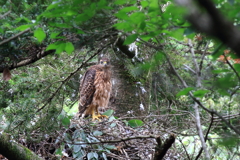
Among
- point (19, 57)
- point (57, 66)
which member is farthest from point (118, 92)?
point (19, 57)

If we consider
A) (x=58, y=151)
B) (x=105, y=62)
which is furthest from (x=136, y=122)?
(x=105, y=62)

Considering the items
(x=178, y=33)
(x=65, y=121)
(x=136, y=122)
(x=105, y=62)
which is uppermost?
(x=178, y=33)

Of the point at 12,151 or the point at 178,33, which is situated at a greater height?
the point at 178,33

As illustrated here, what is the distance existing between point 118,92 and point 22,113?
2022 mm

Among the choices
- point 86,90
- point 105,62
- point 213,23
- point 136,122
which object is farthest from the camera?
point 86,90

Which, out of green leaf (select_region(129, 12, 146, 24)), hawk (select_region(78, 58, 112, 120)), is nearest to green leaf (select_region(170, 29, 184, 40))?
green leaf (select_region(129, 12, 146, 24))

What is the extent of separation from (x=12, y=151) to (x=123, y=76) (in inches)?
100

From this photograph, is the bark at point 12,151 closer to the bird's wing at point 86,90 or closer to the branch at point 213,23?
the bird's wing at point 86,90

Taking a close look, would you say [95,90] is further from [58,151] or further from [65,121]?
[58,151]

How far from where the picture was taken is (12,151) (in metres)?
2.87

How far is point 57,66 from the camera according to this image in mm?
4492

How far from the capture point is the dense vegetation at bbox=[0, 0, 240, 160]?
5.52ft

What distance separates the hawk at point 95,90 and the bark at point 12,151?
79.6 inches

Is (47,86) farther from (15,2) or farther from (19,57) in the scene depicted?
(15,2)
